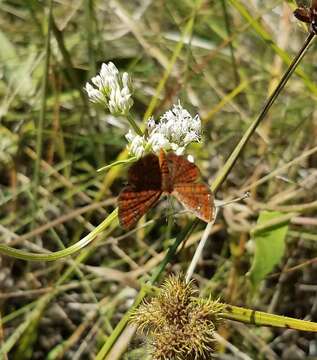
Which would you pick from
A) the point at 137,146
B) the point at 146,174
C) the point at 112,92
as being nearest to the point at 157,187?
the point at 146,174

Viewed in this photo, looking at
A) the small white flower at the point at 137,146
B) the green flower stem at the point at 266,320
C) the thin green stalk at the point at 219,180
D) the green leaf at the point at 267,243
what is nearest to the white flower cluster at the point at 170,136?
the small white flower at the point at 137,146

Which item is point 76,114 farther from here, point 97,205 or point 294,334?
point 294,334

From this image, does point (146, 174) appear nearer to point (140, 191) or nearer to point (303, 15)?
point (140, 191)

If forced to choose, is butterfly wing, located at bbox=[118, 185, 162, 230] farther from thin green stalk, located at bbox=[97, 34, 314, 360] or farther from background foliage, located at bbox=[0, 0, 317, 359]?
background foliage, located at bbox=[0, 0, 317, 359]

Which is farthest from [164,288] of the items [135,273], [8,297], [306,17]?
[8,297]

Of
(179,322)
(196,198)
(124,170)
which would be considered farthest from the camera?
(124,170)

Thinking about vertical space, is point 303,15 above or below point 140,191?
above

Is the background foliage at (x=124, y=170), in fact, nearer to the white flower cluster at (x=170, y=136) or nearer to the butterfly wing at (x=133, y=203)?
the white flower cluster at (x=170, y=136)
